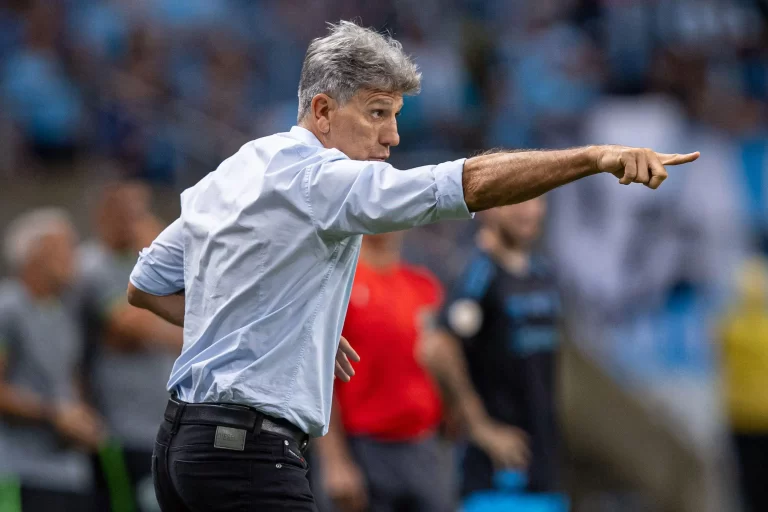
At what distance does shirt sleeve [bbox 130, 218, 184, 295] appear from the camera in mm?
4199

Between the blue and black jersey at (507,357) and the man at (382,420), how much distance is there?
0.31m

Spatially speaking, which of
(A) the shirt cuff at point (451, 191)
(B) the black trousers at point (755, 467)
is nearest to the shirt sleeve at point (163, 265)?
(A) the shirt cuff at point (451, 191)

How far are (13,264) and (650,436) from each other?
6.55 m

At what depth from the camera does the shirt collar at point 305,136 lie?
387 centimetres

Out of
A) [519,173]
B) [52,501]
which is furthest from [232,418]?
[52,501]

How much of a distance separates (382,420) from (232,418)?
364 cm

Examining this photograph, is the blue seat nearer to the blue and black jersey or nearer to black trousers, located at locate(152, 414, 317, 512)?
the blue and black jersey

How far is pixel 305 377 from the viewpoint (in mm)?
3762

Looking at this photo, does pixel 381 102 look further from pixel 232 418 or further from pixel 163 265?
pixel 232 418

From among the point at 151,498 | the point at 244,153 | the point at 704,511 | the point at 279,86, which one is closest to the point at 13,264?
the point at 151,498

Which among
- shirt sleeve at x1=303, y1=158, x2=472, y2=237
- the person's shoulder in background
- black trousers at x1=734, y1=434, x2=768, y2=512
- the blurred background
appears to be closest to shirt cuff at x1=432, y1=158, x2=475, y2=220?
shirt sleeve at x1=303, y1=158, x2=472, y2=237

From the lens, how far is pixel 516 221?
7.14m

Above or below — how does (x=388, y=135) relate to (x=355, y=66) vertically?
below

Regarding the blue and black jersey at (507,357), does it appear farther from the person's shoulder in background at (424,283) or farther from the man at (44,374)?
the man at (44,374)
